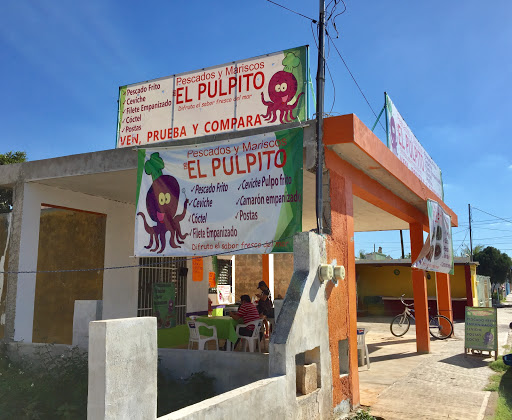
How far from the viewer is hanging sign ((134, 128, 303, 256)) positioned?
6.28 m

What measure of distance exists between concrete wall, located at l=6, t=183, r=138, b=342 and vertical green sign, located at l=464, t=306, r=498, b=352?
8.07 meters

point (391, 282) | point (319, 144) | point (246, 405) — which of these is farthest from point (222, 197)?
point (391, 282)

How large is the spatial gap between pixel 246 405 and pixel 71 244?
24.9 feet

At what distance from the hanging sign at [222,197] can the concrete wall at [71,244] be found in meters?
2.60

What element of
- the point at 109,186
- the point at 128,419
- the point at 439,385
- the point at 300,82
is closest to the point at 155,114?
the point at 109,186

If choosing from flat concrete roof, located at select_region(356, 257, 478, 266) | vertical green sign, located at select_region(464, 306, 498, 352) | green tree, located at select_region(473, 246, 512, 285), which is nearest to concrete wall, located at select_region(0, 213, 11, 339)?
vertical green sign, located at select_region(464, 306, 498, 352)

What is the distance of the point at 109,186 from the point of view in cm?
904

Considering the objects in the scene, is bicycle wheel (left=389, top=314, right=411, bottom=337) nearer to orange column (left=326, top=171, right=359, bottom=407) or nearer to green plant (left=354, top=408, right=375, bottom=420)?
orange column (left=326, top=171, right=359, bottom=407)

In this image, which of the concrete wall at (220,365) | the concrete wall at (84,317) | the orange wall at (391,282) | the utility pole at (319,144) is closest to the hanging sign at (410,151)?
the utility pole at (319,144)

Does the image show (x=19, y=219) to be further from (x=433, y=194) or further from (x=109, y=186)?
(x=433, y=194)

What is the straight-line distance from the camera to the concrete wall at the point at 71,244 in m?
8.14

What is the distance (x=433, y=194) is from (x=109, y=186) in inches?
321

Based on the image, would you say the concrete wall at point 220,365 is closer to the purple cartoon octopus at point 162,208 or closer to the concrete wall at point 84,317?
the concrete wall at point 84,317

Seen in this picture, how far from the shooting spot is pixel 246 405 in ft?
13.6
